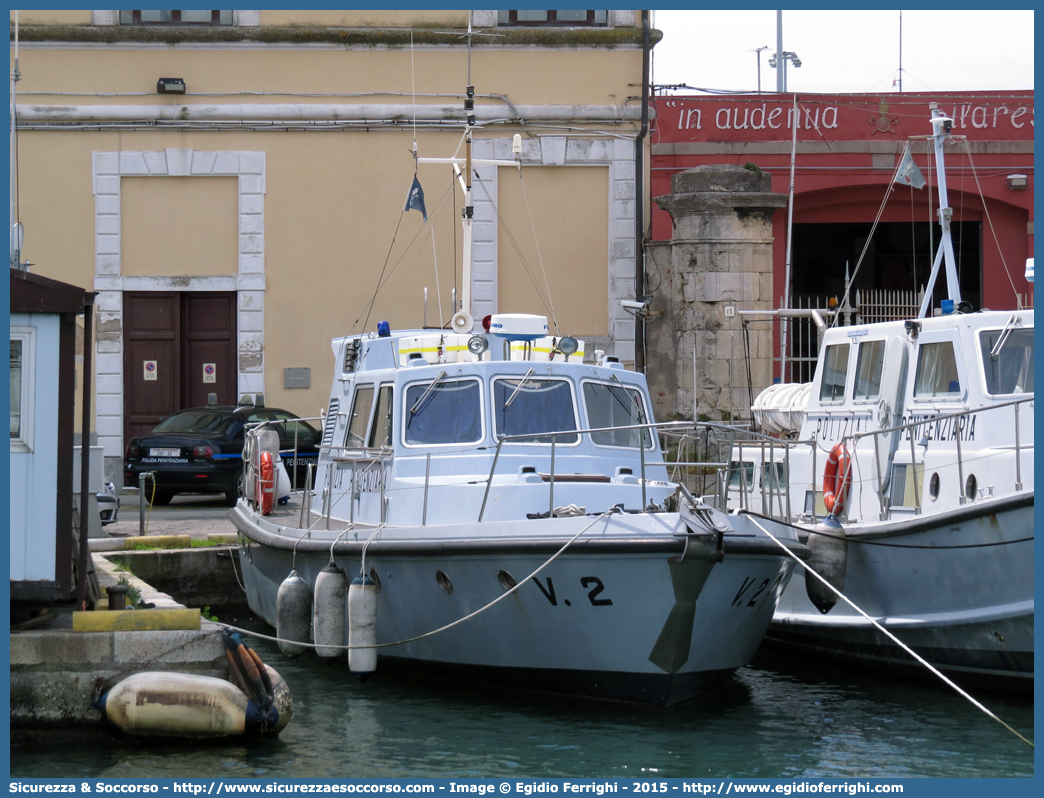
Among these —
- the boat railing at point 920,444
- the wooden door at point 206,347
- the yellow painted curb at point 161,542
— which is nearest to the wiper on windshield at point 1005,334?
the boat railing at point 920,444

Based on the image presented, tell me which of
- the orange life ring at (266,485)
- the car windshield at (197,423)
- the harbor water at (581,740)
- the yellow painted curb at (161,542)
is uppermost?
the car windshield at (197,423)

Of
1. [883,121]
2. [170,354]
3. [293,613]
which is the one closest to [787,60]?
[883,121]

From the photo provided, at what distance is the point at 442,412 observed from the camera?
9.40 meters

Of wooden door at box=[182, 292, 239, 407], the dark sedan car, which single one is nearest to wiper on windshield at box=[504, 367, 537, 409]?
the dark sedan car

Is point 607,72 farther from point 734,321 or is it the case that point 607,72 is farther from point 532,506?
point 532,506

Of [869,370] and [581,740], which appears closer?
[581,740]

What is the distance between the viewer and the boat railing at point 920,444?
8539mm

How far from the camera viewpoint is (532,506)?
8578 mm

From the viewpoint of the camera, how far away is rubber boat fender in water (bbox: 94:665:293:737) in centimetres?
692

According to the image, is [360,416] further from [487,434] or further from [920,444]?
[920,444]

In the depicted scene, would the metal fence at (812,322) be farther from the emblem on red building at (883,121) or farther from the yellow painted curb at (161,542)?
the yellow painted curb at (161,542)

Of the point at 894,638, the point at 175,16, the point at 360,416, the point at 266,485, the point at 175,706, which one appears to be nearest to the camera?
the point at 175,706

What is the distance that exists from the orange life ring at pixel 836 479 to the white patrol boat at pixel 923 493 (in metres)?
0.01

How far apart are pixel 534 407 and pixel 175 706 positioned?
355 cm
